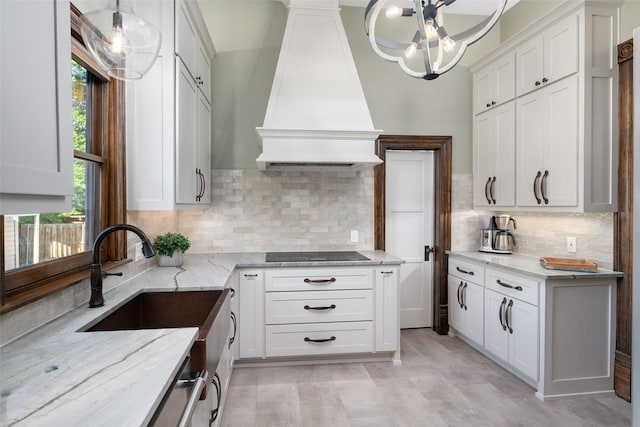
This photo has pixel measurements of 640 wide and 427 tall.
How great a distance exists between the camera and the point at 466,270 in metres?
3.38

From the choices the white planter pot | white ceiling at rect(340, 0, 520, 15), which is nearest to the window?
the white planter pot

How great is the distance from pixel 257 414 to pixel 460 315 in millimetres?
2188

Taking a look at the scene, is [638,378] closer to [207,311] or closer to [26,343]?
[207,311]

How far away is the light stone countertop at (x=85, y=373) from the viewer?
753mm

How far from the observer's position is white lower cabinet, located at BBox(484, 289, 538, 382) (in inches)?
100

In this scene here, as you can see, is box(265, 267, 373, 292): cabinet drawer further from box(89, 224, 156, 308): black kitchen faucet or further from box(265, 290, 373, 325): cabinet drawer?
box(89, 224, 156, 308): black kitchen faucet

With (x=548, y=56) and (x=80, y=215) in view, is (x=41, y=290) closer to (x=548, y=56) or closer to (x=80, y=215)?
(x=80, y=215)

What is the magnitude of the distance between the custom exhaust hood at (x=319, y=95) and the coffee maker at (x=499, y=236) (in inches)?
60.7

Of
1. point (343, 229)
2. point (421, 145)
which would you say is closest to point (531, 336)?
point (343, 229)

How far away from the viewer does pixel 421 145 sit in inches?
148

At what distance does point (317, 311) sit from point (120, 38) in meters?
2.35

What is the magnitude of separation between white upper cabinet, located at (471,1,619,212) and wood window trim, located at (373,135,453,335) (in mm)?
702

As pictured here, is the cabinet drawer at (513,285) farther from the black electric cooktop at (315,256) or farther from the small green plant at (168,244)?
the small green plant at (168,244)

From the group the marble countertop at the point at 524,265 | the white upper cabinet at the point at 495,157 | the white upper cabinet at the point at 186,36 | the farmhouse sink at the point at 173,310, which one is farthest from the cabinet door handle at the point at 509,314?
the white upper cabinet at the point at 186,36
